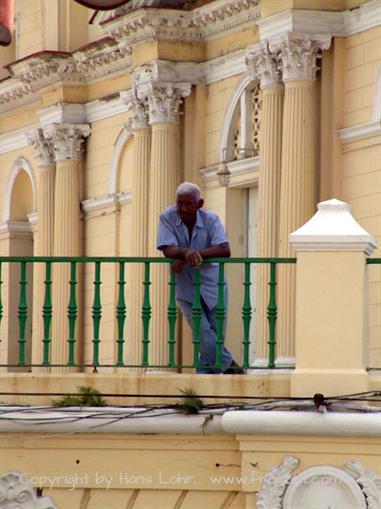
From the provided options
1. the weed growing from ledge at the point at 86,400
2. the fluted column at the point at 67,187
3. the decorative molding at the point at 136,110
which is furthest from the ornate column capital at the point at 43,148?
the weed growing from ledge at the point at 86,400

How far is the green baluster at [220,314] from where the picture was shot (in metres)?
19.8

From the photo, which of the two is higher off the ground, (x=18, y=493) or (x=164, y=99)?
(x=164, y=99)

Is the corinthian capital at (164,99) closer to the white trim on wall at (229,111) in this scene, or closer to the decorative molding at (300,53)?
the white trim on wall at (229,111)

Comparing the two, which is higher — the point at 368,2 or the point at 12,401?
the point at 368,2

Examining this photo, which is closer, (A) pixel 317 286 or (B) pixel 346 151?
(A) pixel 317 286

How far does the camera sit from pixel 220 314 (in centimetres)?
1988

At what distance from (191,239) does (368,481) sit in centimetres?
263

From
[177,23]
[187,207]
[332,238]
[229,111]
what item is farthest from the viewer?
[177,23]

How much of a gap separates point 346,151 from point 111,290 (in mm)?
7581

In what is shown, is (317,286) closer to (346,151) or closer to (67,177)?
(346,151)

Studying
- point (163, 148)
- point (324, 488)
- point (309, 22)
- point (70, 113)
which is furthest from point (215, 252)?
point (70, 113)

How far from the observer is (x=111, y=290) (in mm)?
39312

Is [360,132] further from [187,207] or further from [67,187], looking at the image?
[187,207]

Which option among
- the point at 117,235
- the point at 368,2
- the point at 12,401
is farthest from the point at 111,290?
the point at 12,401
